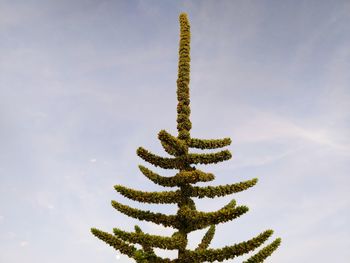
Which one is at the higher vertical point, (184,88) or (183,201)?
(184,88)

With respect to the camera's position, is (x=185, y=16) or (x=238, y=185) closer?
(x=238, y=185)

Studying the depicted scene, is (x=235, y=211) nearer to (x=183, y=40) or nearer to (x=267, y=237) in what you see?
(x=267, y=237)

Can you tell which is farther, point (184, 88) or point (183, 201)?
point (184, 88)

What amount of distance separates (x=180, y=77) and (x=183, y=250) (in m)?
8.36

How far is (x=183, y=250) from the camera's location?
20141mm

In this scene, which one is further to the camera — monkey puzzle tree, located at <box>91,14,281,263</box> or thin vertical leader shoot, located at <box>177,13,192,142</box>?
thin vertical leader shoot, located at <box>177,13,192,142</box>

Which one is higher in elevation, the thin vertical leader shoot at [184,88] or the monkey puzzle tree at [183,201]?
the thin vertical leader shoot at [184,88]

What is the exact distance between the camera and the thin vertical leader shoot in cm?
2228

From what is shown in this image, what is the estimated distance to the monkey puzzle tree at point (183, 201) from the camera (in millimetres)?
19641

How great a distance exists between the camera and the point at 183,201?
838 inches

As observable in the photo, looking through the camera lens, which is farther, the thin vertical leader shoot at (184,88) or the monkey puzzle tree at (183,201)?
the thin vertical leader shoot at (184,88)

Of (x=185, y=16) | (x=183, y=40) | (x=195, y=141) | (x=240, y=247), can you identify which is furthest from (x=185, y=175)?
(x=185, y=16)

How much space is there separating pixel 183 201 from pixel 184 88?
5553 millimetres

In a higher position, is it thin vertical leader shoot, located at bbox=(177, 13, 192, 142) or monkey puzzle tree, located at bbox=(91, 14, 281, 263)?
thin vertical leader shoot, located at bbox=(177, 13, 192, 142)
